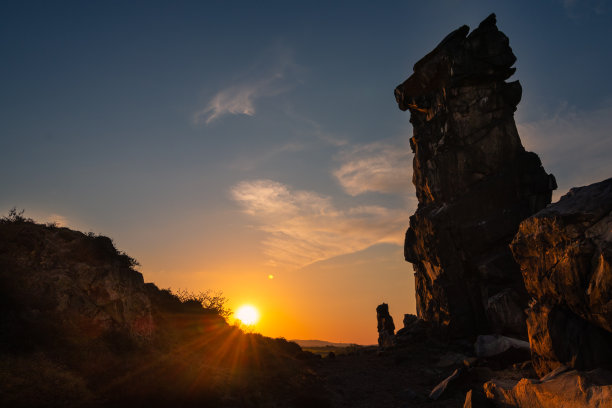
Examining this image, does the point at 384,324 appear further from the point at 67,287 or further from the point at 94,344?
the point at 67,287

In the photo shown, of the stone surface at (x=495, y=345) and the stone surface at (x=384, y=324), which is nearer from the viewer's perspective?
the stone surface at (x=495, y=345)

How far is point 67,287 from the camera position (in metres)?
17.7

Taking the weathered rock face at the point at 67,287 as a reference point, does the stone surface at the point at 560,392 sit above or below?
below

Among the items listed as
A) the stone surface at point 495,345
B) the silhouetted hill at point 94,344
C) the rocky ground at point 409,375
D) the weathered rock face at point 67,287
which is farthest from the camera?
the stone surface at point 495,345

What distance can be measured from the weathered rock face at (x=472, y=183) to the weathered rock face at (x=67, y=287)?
36602 mm

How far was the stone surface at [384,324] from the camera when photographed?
57250 mm

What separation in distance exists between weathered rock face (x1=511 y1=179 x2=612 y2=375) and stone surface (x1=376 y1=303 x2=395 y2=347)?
136ft

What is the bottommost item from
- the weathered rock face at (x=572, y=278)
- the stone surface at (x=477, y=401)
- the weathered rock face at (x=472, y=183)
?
the stone surface at (x=477, y=401)

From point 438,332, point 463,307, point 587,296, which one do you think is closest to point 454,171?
point 463,307

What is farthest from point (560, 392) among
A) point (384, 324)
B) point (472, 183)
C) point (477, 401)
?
point (384, 324)

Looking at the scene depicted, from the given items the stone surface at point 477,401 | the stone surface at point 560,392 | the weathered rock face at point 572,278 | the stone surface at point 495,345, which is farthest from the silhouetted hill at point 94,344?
the stone surface at point 495,345

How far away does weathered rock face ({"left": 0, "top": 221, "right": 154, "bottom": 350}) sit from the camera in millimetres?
15086

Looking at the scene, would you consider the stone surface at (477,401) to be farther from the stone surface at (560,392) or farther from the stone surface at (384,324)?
the stone surface at (384,324)

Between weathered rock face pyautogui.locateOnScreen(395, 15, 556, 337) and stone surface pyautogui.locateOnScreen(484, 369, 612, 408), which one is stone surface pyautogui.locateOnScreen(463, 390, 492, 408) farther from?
weathered rock face pyautogui.locateOnScreen(395, 15, 556, 337)
